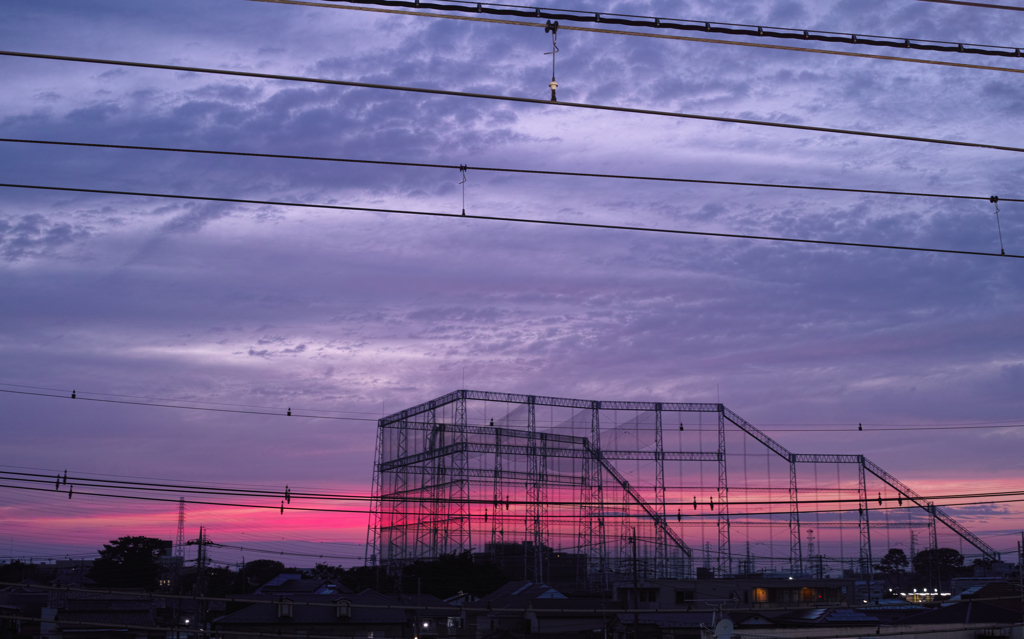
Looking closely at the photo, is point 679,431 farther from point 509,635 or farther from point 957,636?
point 957,636

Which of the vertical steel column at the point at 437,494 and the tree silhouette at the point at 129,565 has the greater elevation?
the vertical steel column at the point at 437,494

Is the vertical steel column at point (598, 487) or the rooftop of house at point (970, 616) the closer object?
the rooftop of house at point (970, 616)

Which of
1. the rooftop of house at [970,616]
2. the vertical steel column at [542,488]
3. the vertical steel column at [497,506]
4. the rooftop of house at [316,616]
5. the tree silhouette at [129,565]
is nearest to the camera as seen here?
the rooftop of house at [970,616]

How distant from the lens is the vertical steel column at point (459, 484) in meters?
48.7

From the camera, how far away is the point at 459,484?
48.9 m

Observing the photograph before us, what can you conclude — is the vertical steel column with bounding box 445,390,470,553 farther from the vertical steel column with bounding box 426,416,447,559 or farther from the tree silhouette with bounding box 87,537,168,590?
the tree silhouette with bounding box 87,537,168,590

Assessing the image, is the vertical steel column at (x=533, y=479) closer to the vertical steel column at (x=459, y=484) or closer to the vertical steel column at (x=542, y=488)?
the vertical steel column at (x=542, y=488)

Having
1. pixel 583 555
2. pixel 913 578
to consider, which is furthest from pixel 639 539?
pixel 913 578

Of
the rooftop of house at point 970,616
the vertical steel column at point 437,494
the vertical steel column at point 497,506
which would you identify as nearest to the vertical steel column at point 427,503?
the vertical steel column at point 437,494

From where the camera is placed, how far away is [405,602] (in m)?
41.9

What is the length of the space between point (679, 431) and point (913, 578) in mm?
48100

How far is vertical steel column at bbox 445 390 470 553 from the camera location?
160ft

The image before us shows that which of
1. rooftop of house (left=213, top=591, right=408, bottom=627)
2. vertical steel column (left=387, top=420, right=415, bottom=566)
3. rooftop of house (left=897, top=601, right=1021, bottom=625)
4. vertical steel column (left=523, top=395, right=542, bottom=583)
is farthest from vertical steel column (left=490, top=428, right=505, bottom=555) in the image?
rooftop of house (left=897, top=601, right=1021, bottom=625)

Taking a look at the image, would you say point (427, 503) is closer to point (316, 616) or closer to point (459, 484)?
point (459, 484)
